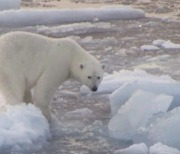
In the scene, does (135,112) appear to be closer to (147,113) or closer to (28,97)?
(147,113)

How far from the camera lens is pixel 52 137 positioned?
592 centimetres

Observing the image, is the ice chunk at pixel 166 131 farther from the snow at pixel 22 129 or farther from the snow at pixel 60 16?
the snow at pixel 60 16

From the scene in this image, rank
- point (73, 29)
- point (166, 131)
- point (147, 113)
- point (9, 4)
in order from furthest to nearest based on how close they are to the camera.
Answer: point (9, 4) → point (73, 29) → point (147, 113) → point (166, 131)

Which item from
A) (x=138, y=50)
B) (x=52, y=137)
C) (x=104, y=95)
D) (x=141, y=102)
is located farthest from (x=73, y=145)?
(x=138, y=50)

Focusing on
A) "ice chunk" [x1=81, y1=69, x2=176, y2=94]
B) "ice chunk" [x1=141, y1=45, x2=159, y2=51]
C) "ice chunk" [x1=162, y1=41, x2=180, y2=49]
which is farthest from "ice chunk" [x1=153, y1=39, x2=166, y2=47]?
"ice chunk" [x1=81, y1=69, x2=176, y2=94]

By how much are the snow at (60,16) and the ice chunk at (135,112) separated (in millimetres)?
6232

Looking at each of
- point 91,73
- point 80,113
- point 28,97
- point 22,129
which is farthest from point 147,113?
point 28,97

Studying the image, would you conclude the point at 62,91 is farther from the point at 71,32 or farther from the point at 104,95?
the point at 71,32

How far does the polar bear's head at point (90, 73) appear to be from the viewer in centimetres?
616

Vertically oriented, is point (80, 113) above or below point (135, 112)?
below

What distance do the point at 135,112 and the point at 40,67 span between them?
3.06 ft

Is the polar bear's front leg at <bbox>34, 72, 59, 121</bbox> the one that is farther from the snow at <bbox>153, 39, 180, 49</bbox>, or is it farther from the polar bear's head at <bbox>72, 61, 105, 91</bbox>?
the snow at <bbox>153, 39, 180, 49</bbox>

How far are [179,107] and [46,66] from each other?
1204mm

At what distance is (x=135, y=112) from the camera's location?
595cm
